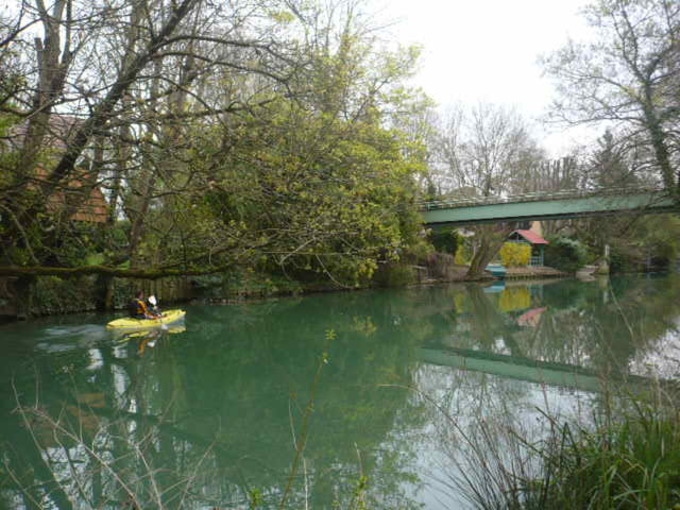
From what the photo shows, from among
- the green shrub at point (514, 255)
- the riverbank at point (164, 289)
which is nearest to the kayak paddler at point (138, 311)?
the riverbank at point (164, 289)

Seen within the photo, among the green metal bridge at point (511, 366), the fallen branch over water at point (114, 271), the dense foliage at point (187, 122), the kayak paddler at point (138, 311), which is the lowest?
the green metal bridge at point (511, 366)

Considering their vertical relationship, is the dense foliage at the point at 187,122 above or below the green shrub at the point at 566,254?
above

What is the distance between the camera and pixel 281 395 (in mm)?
8695

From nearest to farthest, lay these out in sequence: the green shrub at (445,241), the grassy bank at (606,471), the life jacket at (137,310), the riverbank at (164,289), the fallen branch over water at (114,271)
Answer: the grassy bank at (606,471) < the fallen branch over water at (114,271) < the life jacket at (137,310) < the riverbank at (164,289) < the green shrub at (445,241)

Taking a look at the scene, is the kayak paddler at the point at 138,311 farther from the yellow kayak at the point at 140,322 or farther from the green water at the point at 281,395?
the green water at the point at 281,395

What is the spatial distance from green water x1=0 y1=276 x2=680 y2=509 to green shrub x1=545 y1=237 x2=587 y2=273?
26.6 m

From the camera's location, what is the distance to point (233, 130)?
594 cm

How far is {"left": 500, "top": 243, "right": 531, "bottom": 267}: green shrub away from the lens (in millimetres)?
41844

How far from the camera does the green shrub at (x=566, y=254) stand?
4434cm

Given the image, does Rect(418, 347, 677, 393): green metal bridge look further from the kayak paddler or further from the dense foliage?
the kayak paddler

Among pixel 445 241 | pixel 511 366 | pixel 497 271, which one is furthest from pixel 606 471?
pixel 497 271

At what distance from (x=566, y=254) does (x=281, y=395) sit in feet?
134

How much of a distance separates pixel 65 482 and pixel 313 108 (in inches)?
177

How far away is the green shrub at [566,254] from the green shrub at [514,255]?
4127 millimetres
